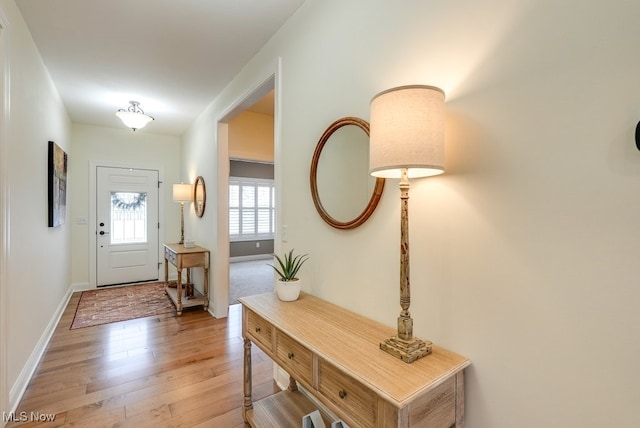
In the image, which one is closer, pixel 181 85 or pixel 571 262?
pixel 571 262

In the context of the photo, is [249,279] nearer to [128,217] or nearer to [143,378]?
[128,217]

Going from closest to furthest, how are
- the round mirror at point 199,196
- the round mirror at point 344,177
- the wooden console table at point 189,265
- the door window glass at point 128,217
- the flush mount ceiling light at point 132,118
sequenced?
the round mirror at point 344,177
the flush mount ceiling light at point 132,118
the wooden console table at point 189,265
the round mirror at point 199,196
the door window glass at point 128,217

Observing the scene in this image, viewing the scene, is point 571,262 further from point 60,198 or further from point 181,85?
point 60,198

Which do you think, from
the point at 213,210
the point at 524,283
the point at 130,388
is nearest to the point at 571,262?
the point at 524,283

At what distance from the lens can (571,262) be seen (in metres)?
0.85

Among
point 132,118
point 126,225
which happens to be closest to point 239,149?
point 132,118

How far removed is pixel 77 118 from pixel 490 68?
5508mm

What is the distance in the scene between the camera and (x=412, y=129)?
966 mm

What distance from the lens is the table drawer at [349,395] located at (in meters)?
0.95

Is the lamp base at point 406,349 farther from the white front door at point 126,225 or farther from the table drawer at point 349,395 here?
the white front door at point 126,225

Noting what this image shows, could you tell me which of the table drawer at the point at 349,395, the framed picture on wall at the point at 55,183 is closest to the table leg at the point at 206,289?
the framed picture on wall at the point at 55,183

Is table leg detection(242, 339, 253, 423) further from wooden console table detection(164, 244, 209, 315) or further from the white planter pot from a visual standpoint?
wooden console table detection(164, 244, 209, 315)

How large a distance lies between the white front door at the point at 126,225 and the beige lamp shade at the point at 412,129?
5334 millimetres

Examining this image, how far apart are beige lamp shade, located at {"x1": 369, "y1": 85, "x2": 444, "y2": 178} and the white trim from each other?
217 centimetres
